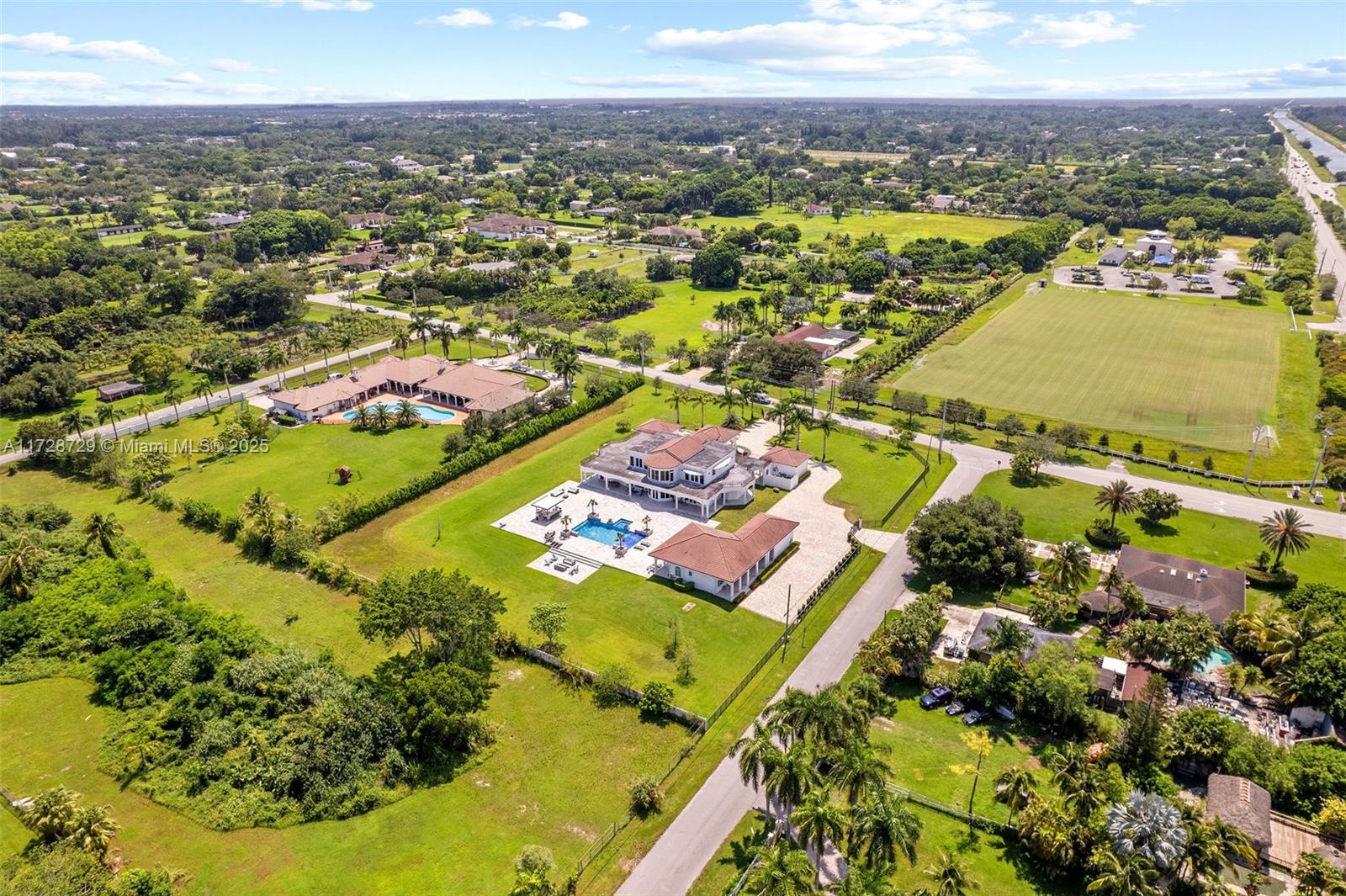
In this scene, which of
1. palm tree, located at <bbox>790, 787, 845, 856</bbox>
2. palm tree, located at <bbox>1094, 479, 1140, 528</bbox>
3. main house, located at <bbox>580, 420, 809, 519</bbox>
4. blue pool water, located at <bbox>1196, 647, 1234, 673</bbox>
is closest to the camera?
palm tree, located at <bbox>790, 787, 845, 856</bbox>

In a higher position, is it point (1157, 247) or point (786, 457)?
point (1157, 247)

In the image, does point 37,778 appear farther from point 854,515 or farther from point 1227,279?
point 1227,279

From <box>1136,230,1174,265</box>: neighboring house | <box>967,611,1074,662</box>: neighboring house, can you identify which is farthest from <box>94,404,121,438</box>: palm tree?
<box>1136,230,1174,265</box>: neighboring house

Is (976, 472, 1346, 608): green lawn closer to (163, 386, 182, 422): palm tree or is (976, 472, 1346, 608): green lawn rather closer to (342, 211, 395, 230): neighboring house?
(163, 386, 182, 422): palm tree

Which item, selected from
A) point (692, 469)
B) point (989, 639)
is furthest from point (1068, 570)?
point (692, 469)

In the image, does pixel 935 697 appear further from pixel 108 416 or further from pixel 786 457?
pixel 108 416

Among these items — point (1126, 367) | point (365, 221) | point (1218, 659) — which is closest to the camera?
point (1218, 659)
